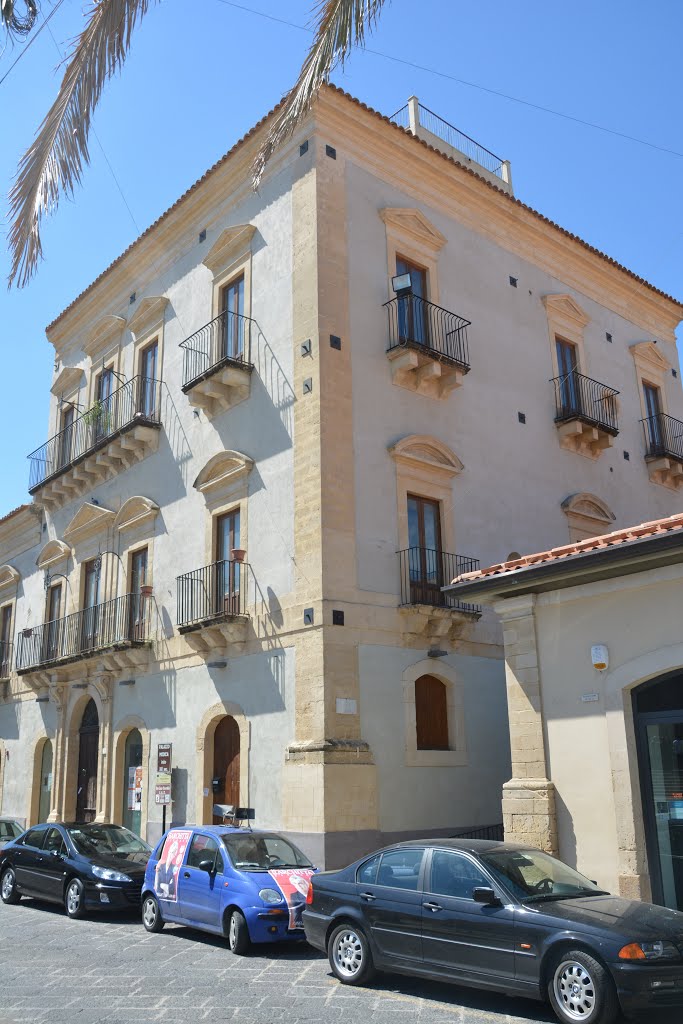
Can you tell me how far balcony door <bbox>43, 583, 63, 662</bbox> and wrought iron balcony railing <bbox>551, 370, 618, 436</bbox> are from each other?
14.4 metres

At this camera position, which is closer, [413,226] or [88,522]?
[413,226]

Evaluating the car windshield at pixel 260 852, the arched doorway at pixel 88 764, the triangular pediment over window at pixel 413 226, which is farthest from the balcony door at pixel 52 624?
the triangular pediment over window at pixel 413 226

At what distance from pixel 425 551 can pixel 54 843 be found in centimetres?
838

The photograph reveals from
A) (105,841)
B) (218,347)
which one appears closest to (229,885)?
(105,841)

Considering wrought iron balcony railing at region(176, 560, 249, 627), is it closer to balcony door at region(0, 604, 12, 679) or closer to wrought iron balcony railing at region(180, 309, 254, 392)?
wrought iron balcony railing at region(180, 309, 254, 392)

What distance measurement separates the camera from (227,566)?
1866 centimetres

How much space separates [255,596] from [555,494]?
8.12 meters

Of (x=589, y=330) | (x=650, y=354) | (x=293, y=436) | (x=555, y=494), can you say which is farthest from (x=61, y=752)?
(x=650, y=354)

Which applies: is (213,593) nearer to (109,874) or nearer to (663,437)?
(109,874)

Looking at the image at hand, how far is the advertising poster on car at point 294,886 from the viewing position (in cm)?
1070

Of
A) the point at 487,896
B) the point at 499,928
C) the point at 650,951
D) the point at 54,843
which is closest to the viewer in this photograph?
the point at 650,951

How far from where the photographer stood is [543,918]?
783cm

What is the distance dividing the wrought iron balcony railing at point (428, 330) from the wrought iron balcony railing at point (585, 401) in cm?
359

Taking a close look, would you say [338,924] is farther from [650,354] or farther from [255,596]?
[650,354]
